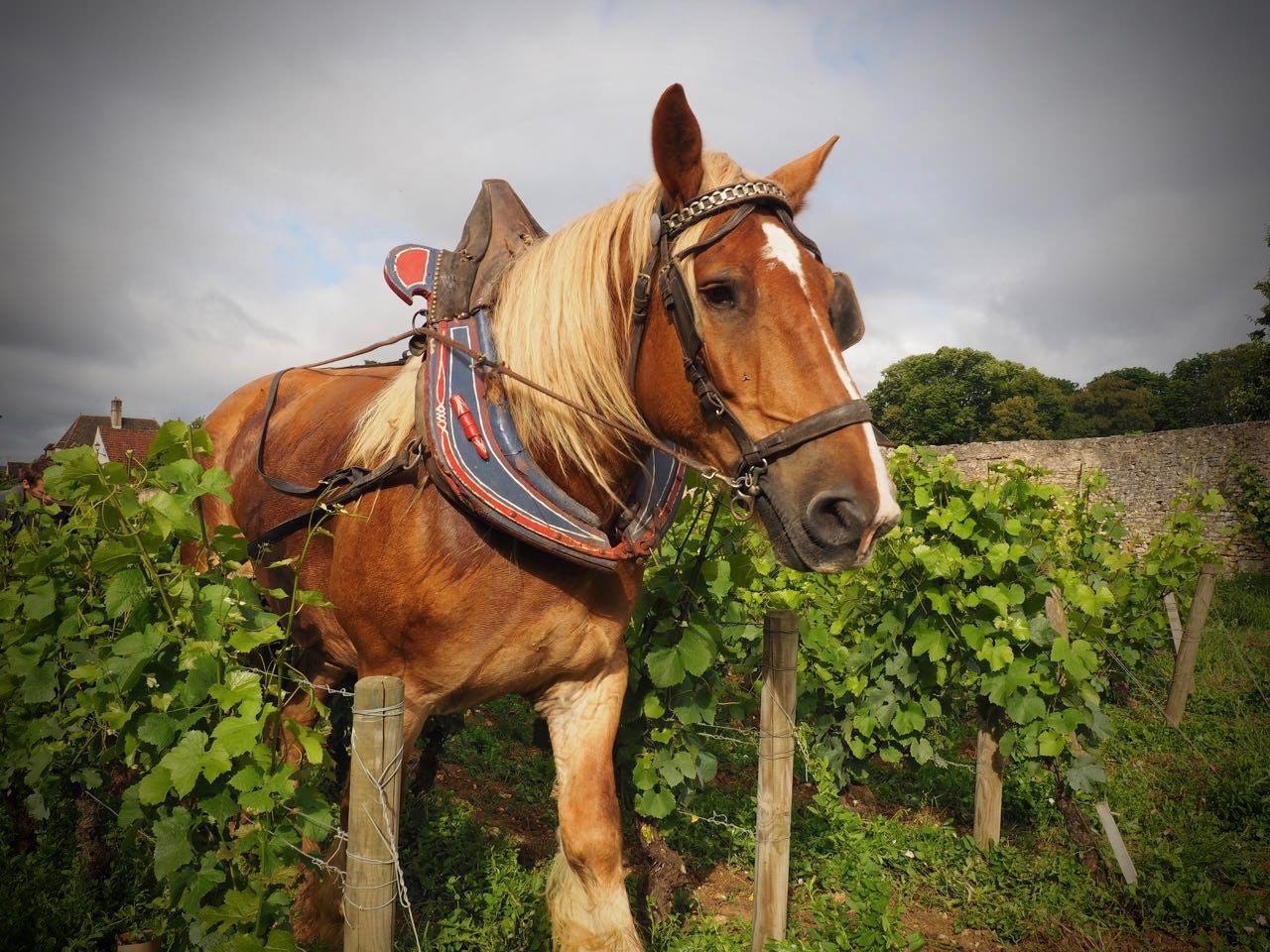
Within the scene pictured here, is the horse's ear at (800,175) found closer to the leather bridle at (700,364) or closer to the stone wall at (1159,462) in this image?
the leather bridle at (700,364)

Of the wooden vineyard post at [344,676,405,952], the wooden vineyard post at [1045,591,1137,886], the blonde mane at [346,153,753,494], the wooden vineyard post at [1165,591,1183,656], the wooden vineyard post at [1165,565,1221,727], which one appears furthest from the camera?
the wooden vineyard post at [1165,591,1183,656]

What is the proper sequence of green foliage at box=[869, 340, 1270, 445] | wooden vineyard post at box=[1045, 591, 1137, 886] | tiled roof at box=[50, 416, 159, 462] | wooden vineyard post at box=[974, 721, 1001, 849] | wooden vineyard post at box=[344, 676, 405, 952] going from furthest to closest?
green foliage at box=[869, 340, 1270, 445] < tiled roof at box=[50, 416, 159, 462] < wooden vineyard post at box=[974, 721, 1001, 849] < wooden vineyard post at box=[1045, 591, 1137, 886] < wooden vineyard post at box=[344, 676, 405, 952]

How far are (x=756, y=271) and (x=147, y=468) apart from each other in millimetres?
1636

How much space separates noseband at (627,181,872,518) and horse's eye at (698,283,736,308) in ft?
0.13

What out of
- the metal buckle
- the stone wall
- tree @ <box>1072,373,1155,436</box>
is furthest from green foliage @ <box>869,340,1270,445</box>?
the metal buckle

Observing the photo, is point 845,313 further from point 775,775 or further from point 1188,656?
point 1188,656

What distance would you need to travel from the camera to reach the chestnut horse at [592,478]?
5.47ft

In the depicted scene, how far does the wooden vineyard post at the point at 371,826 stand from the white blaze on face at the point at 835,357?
113 cm

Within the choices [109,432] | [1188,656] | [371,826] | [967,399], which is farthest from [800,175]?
[967,399]

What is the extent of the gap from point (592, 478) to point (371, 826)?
3.40 ft

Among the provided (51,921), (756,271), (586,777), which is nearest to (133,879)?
(51,921)

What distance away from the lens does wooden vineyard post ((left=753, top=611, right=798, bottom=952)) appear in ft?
8.70

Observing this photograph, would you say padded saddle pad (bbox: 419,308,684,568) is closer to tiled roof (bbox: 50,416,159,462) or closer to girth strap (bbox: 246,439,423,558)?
girth strap (bbox: 246,439,423,558)

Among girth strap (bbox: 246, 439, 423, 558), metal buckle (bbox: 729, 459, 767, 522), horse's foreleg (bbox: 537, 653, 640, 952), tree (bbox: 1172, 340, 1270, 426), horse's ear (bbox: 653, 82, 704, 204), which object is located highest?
tree (bbox: 1172, 340, 1270, 426)
